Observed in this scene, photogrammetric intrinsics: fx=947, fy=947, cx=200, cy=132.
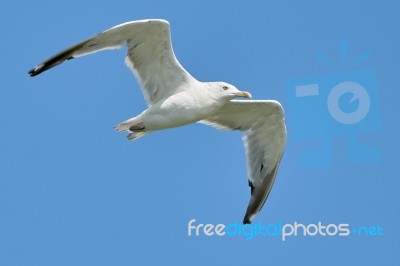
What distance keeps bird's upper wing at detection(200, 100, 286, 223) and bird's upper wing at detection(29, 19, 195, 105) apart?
0.91 meters

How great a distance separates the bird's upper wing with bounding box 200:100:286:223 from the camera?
1096 centimetres

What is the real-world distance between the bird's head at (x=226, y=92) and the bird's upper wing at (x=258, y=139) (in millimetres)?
802

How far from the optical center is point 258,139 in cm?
1120

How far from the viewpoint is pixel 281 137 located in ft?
36.2

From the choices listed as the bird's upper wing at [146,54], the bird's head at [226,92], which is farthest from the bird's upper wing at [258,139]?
the bird's upper wing at [146,54]

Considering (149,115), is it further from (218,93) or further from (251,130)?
(251,130)

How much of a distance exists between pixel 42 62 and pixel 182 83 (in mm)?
1543

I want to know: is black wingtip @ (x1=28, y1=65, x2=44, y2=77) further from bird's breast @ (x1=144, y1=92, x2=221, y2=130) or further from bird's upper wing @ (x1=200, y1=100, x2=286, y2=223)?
bird's upper wing @ (x1=200, y1=100, x2=286, y2=223)

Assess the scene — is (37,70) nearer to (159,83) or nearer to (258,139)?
(159,83)

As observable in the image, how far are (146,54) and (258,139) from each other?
1856mm

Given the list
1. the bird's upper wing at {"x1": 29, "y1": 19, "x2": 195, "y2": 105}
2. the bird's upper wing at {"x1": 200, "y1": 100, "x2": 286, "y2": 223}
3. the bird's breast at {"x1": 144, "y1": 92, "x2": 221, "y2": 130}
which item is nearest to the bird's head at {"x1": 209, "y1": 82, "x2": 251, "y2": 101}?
the bird's breast at {"x1": 144, "y1": 92, "x2": 221, "y2": 130}

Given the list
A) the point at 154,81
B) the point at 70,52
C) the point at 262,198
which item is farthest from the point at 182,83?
the point at 262,198

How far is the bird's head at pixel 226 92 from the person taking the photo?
1001 centimetres

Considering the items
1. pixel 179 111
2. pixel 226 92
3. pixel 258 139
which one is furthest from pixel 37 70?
pixel 258 139
